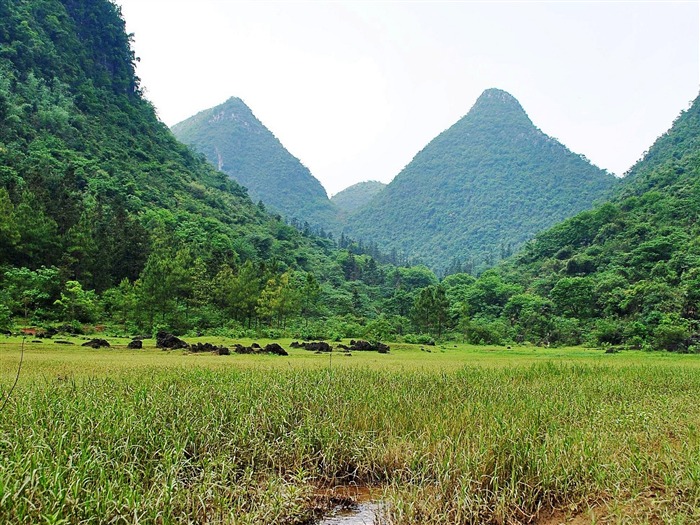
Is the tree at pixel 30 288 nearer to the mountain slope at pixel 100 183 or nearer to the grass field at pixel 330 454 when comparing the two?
the mountain slope at pixel 100 183

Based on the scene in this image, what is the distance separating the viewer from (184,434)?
5.88 m

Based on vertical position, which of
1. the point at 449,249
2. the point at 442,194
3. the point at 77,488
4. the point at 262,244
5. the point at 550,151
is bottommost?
the point at 77,488

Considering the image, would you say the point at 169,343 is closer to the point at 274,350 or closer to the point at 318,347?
the point at 274,350

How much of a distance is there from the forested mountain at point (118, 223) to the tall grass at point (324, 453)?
22384 mm

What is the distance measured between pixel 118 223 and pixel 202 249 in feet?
29.7

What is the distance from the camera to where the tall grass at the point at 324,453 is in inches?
169

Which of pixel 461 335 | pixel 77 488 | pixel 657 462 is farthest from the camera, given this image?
→ pixel 461 335

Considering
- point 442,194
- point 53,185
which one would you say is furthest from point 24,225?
point 442,194

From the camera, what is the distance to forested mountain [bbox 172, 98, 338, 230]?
16900 cm

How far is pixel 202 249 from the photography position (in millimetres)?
49125

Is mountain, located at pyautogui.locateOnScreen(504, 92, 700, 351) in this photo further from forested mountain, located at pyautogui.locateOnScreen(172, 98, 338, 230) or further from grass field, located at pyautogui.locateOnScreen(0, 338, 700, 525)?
forested mountain, located at pyautogui.locateOnScreen(172, 98, 338, 230)

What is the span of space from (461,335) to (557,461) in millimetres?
36857

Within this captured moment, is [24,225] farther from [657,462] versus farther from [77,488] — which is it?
[657,462]

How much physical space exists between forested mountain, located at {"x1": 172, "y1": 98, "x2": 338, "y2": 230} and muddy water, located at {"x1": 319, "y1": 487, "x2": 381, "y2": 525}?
6119 inches
